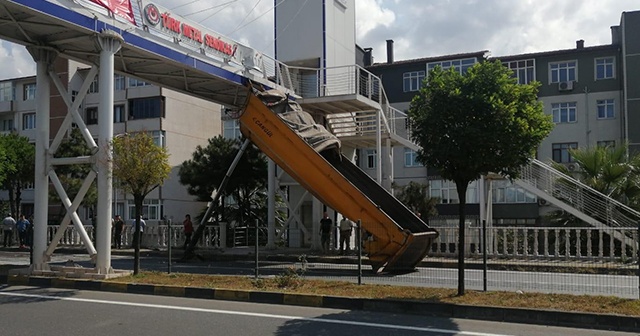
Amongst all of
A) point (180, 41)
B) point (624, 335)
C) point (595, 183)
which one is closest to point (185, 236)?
point (180, 41)

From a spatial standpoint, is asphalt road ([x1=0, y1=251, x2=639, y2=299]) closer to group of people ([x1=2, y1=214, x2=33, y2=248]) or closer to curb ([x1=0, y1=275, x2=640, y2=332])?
curb ([x1=0, y1=275, x2=640, y2=332])

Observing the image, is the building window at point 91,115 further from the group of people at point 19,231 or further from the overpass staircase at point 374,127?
the overpass staircase at point 374,127

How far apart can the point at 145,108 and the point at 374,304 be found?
38578mm

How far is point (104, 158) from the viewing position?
46.4 feet

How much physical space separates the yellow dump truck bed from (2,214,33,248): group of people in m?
14.1

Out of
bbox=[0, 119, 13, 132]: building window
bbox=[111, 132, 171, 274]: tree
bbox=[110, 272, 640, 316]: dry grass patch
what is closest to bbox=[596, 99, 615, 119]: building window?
bbox=[110, 272, 640, 316]: dry grass patch

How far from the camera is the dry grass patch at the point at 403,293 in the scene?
10.3 m

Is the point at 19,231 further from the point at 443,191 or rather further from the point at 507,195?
the point at 507,195

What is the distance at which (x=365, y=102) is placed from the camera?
2208cm

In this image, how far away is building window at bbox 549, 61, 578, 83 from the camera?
130 feet

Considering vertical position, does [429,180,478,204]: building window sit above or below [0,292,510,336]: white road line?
above

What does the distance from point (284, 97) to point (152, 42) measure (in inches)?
201

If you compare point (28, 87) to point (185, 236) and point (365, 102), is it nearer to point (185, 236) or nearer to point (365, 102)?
point (185, 236)

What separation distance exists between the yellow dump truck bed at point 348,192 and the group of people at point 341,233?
2083 mm
